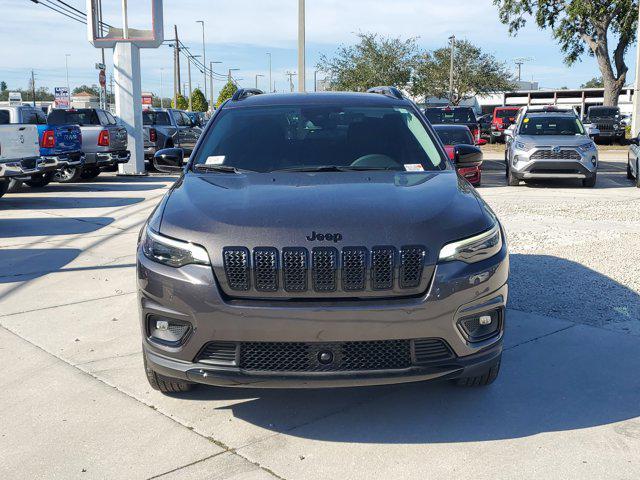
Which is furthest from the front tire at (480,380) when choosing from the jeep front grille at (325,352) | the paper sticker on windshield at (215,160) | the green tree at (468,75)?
the green tree at (468,75)

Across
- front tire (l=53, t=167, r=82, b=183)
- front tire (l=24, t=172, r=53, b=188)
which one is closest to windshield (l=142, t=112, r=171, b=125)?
front tire (l=53, t=167, r=82, b=183)

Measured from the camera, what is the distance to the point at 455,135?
16203 mm

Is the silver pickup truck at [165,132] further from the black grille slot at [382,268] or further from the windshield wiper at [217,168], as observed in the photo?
the black grille slot at [382,268]

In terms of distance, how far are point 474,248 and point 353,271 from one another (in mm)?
662

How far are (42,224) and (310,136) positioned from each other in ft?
23.9

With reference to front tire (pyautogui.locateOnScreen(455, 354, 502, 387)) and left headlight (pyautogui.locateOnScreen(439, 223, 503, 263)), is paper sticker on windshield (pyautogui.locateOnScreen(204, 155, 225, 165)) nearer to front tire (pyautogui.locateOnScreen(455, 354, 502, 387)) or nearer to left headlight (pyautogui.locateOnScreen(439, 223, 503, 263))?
left headlight (pyautogui.locateOnScreen(439, 223, 503, 263))

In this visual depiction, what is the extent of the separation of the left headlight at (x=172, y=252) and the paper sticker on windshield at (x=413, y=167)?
175 centimetres

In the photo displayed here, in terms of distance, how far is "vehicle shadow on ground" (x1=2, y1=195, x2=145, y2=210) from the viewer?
517 inches

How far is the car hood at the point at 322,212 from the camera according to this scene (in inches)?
136

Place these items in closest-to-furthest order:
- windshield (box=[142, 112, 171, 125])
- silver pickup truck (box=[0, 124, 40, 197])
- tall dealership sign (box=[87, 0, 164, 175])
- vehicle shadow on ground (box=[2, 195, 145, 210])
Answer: silver pickup truck (box=[0, 124, 40, 197]), vehicle shadow on ground (box=[2, 195, 145, 210]), tall dealership sign (box=[87, 0, 164, 175]), windshield (box=[142, 112, 171, 125])

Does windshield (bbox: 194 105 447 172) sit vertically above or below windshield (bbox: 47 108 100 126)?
below

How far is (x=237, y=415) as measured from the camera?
3889 millimetres

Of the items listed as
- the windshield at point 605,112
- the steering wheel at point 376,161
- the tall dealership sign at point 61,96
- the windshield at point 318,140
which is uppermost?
the tall dealership sign at point 61,96

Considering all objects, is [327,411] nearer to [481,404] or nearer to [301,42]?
[481,404]
